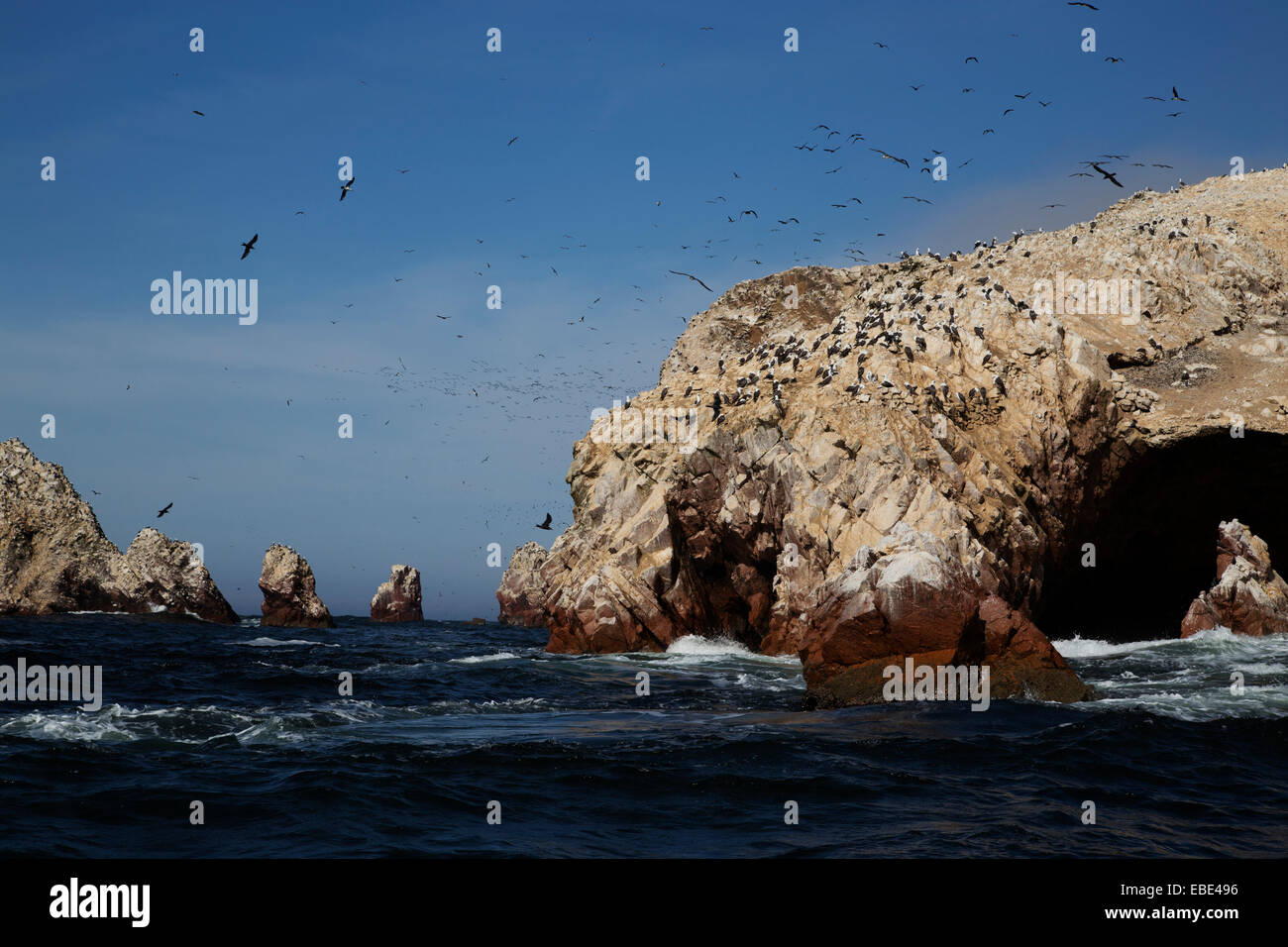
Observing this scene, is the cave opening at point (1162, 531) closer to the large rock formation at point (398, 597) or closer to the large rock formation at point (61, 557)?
the large rock formation at point (61, 557)

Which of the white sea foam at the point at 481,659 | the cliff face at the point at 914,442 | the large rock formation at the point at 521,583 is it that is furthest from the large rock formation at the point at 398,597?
the white sea foam at the point at 481,659

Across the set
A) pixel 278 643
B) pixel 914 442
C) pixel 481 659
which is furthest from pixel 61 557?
pixel 914 442

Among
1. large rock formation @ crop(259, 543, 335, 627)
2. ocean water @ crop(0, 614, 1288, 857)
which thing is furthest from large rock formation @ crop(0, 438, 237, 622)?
→ ocean water @ crop(0, 614, 1288, 857)

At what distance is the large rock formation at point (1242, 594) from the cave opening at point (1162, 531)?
5.19m

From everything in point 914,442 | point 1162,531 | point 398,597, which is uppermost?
point 914,442

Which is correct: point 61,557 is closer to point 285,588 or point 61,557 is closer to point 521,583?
point 285,588

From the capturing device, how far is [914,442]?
37219mm

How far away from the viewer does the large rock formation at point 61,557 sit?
224ft

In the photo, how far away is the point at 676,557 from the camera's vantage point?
1731 inches

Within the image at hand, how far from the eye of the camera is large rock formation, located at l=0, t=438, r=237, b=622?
68.4 m

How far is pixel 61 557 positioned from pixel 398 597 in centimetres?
4605

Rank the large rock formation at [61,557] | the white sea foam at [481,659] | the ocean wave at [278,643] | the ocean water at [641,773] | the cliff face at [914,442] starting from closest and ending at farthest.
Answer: the ocean water at [641,773], the cliff face at [914,442], the white sea foam at [481,659], the ocean wave at [278,643], the large rock formation at [61,557]

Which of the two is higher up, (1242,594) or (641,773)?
(1242,594)
